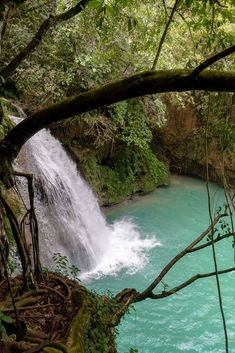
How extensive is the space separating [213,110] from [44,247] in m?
4.16

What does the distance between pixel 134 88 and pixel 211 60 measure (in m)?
0.41

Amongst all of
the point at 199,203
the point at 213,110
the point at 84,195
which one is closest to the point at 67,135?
the point at 84,195

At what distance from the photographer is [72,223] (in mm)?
7387

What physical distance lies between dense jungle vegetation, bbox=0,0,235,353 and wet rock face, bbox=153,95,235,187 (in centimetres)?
20

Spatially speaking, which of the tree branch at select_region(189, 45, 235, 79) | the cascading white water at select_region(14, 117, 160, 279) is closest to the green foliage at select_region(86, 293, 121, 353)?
the tree branch at select_region(189, 45, 235, 79)

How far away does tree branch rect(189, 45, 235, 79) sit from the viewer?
1723mm

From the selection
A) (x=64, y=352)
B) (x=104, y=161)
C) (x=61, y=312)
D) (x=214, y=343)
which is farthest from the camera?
(x=104, y=161)

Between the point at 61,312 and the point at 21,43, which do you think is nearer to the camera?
the point at 61,312

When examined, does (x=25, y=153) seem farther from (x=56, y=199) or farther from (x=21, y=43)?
(x=21, y=43)

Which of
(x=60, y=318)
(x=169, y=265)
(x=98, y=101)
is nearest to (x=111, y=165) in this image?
(x=169, y=265)

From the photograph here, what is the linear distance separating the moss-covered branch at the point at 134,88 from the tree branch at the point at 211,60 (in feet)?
0.09

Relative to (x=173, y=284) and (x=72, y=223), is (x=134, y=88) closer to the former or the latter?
(x=173, y=284)

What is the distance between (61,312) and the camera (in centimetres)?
296

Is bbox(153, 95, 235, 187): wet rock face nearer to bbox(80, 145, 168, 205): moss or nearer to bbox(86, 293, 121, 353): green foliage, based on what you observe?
bbox(80, 145, 168, 205): moss
